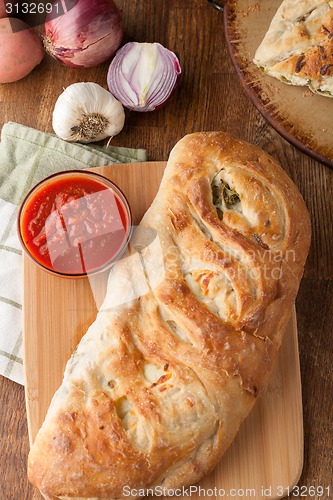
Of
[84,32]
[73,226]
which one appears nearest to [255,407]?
[73,226]

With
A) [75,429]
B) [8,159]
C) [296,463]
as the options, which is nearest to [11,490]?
[75,429]

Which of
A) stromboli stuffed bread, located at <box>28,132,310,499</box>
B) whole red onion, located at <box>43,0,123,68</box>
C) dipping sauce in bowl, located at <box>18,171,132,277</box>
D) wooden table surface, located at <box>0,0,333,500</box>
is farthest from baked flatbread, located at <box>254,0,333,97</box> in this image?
dipping sauce in bowl, located at <box>18,171,132,277</box>

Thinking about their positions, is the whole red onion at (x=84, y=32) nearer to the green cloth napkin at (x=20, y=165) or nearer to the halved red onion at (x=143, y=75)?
the halved red onion at (x=143, y=75)

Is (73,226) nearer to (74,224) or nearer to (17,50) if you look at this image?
(74,224)

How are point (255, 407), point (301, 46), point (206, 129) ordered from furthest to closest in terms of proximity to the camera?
point (206, 129), point (301, 46), point (255, 407)

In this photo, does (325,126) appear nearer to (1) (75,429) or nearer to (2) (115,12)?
(2) (115,12)

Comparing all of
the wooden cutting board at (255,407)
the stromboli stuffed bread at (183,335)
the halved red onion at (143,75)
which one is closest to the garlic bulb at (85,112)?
the halved red onion at (143,75)
